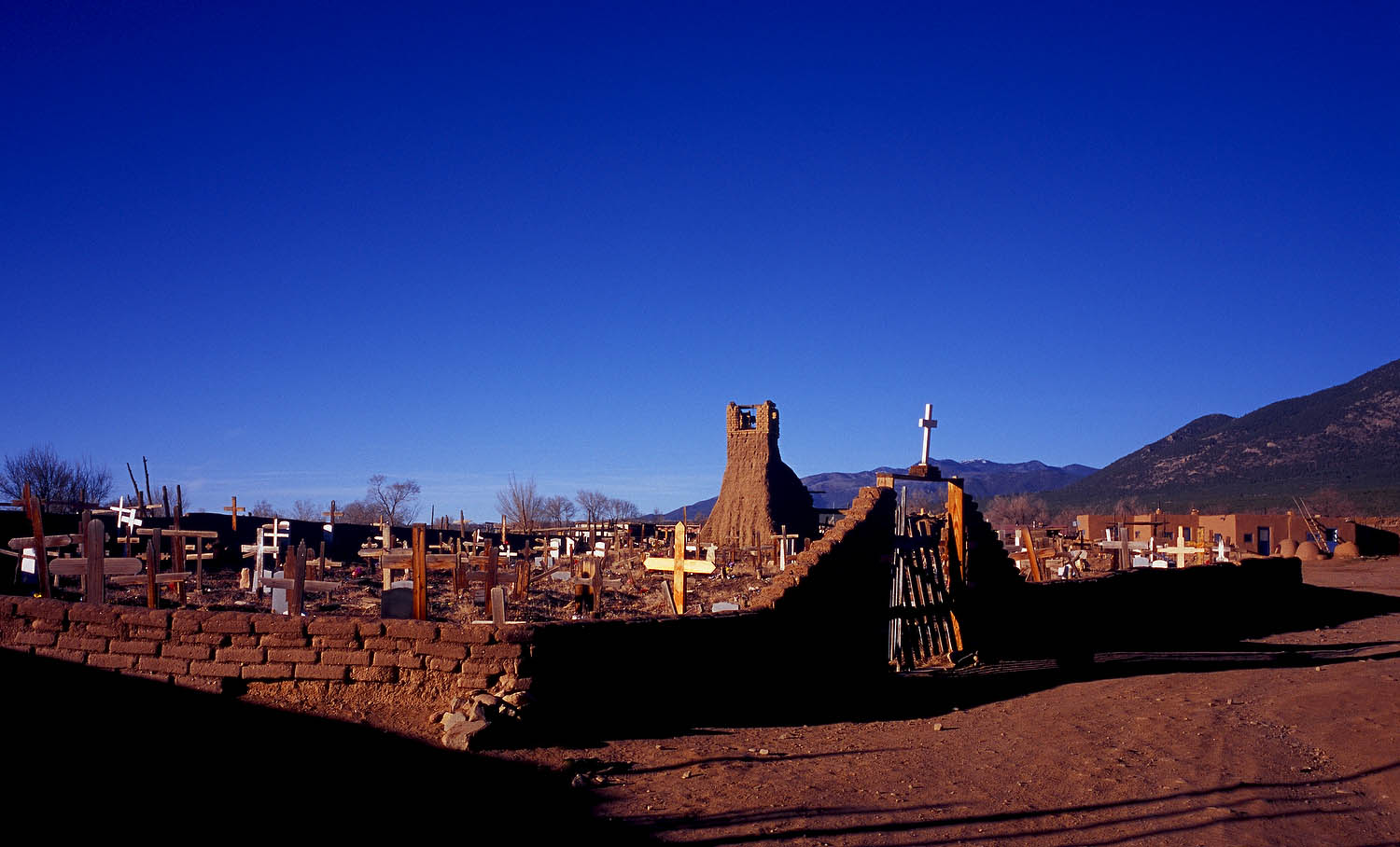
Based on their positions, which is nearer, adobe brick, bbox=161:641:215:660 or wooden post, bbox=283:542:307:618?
adobe brick, bbox=161:641:215:660

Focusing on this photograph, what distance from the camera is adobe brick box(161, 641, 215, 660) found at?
8.88 meters

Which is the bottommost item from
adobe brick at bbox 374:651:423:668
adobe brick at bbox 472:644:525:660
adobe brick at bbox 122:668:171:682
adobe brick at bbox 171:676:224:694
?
adobe brick at bbox 171:676:224:694

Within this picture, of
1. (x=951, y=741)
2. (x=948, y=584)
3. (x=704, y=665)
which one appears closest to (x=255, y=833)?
(x=704, y=665)

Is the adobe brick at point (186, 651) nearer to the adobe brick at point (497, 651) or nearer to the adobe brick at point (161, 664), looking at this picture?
the adobe brick at point (161, 664)

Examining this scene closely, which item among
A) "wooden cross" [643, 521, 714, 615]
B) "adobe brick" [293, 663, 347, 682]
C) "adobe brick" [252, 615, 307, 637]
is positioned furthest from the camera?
"wooden cross" [643, 521, 714, 615]

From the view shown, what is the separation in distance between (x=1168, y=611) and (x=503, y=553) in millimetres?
21503

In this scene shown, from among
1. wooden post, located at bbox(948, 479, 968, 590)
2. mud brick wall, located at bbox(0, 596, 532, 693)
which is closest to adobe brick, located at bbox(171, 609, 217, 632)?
mud brick wall, located at bbox(0, 596, 532, 693)

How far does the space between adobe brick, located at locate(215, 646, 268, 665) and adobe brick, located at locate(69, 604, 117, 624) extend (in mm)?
1258

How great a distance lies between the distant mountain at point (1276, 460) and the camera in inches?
3521

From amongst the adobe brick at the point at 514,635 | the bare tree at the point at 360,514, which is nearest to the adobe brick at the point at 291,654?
the adobe brick at the point at 514,635

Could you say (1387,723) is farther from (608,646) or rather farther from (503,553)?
(503,553)

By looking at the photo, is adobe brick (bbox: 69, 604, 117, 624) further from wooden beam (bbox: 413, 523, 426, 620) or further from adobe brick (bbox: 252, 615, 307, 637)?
wooden beam (bbox: 413, 523, 426, 620)

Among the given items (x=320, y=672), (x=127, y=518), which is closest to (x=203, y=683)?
(x=320, y=672)

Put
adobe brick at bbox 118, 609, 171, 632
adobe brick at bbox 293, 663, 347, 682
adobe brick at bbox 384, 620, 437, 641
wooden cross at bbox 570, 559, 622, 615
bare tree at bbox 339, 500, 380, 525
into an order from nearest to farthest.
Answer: adobe brick at bbox 384, 620, 437, 641, adobe brick at bbox 293, 663, 347, 682, adobe brick at bbox 118, 609, 171, 632, wooden cross at bbox 570, 559, 622, 615, bare tree at bbox 339, 500, 380, 525
